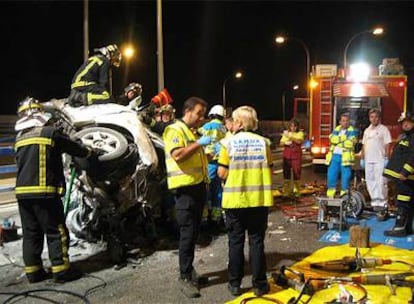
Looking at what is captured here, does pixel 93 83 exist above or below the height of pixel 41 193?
above

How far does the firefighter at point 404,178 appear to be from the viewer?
7.32m

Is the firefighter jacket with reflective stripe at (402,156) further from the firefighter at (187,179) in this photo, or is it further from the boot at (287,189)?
the firefighter at (187,179)

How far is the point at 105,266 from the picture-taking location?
608 centimetres

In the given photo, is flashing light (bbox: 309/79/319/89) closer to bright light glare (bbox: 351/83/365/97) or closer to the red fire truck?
the red fire truck

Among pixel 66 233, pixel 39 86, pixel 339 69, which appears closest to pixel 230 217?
pixel 66 233

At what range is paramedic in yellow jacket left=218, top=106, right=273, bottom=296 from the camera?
4863 millimetres

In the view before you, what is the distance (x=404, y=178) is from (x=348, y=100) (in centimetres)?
686

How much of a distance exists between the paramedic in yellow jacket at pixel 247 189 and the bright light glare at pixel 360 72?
942 centimetres

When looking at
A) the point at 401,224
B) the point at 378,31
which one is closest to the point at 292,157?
the point at 401,224

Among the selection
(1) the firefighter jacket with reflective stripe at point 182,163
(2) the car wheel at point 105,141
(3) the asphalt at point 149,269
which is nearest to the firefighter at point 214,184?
(3) the asphalt at point 149,269

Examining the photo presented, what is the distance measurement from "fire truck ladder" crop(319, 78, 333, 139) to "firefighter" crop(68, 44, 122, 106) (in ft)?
26.1

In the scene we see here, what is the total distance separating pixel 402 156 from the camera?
7523mm

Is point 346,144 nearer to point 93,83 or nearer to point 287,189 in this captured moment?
point 287,189

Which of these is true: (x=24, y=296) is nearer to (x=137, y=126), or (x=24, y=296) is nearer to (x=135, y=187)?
(x=135, y=187)
